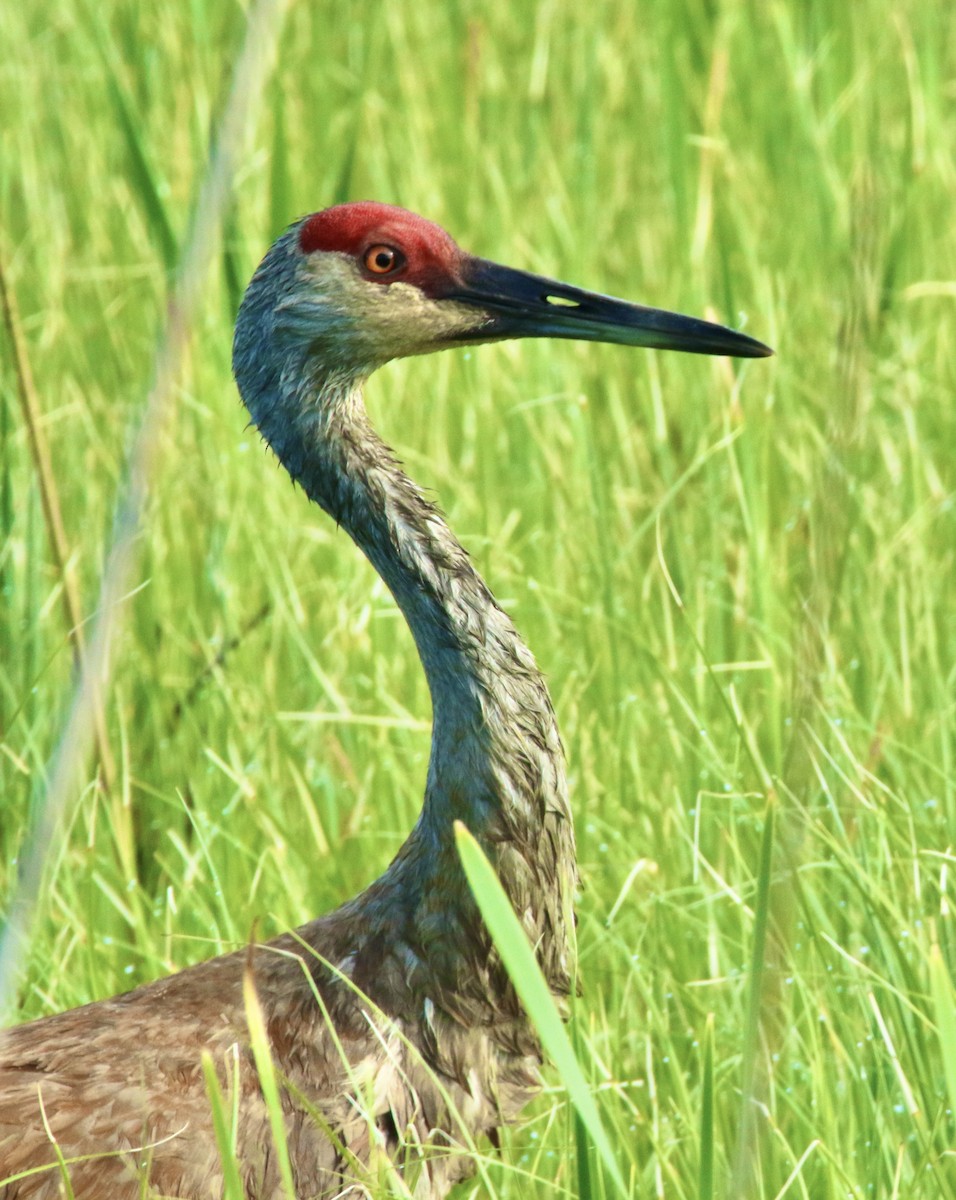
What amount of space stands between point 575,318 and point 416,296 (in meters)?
0.23

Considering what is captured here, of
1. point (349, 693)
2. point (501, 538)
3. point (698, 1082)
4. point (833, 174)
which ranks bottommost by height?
point (698, 1082)

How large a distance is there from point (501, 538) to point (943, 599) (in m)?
0.85

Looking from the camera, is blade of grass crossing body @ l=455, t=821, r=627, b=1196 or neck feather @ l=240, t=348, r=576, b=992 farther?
neck feather @ l=240, t=348, r=576, b=992

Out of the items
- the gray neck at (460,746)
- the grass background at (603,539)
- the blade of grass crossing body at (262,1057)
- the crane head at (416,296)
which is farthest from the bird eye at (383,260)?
the blade of grass crossing body at (262,1057)

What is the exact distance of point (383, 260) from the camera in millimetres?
2545

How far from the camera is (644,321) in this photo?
2453 millimetres

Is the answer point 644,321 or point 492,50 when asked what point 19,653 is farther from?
point 492,50

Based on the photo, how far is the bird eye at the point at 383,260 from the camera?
2.54 m

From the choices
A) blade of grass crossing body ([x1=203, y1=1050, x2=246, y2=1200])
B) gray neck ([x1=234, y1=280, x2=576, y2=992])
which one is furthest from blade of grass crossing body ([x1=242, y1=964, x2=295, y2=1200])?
gray neck ([x1=234, y1=280, x2=576, y2=992])

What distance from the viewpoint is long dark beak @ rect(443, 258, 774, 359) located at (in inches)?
95.8

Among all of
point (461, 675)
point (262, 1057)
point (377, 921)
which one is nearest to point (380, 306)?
point (461, 675)

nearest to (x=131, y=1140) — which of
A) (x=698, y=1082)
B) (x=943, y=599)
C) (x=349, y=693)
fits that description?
(x=698, y=1082)

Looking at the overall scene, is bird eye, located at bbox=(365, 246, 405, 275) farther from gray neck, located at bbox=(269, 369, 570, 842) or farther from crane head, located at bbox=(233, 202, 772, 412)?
gray neck, located at bbox=(269, 369, 570, 842)

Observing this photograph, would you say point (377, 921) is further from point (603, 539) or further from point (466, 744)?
point (603, 539)
